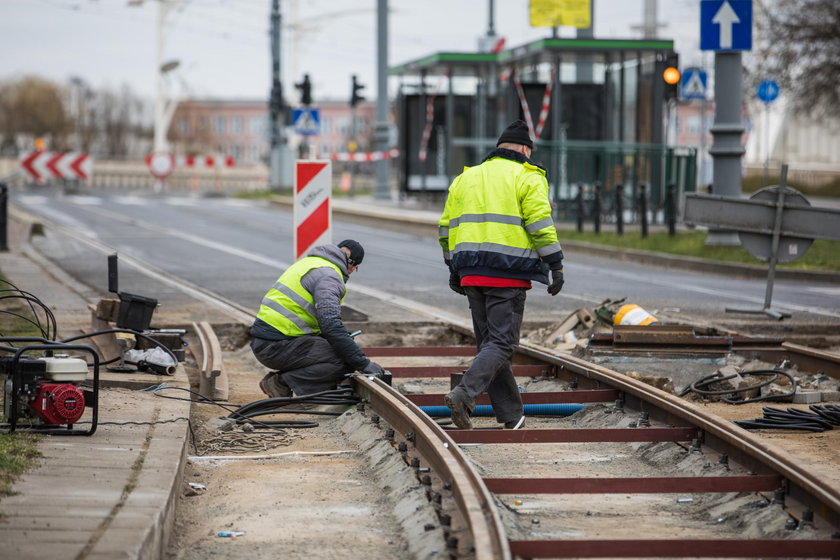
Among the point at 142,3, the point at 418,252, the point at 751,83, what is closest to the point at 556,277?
the point at 418,252

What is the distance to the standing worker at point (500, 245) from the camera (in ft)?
24.1

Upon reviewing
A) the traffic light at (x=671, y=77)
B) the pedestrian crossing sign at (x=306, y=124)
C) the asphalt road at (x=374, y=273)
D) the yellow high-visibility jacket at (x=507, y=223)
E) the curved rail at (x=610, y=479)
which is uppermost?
the traffic light at (x=671, y=77)

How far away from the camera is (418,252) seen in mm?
23609

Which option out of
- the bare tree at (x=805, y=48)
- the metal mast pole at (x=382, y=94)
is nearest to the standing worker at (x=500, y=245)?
the metal mast pole at (x=382, y=94)

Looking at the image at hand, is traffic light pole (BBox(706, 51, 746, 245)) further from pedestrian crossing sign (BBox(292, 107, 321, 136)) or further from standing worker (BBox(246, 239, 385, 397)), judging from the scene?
pedestrian crossing sign (BBox(292, 107, 321, 136))

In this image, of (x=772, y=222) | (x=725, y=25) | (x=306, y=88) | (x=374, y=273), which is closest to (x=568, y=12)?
(x=306, y=88)

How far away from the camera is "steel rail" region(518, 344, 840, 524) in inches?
216

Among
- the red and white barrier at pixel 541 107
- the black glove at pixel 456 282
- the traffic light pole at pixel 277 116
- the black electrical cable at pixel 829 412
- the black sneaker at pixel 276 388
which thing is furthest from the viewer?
the traffic light pole at pixel 277 116

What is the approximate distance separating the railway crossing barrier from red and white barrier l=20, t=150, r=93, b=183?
Answer: 22.2 metres

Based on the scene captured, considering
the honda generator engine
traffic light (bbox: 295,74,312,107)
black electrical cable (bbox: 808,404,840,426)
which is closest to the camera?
the honda generator engine

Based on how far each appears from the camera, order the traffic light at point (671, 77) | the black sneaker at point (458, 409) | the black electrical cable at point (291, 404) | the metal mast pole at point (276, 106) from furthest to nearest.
Result: 1. the metal mast pole at point (276, 106)
2. the traffic light at point (671, 77)
3. the black electrical cable at point (291, 404)
4. the black sneaker at point (458, 409)

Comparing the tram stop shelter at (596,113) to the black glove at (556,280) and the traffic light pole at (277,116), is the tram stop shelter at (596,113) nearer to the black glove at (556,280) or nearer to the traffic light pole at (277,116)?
the traffic light pole at (277,116)

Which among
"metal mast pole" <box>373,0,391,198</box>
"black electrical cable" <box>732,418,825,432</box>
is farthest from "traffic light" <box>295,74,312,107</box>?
"black electrical cable" <box>732,418,825,432</box>

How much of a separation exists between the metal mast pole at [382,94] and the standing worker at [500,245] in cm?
3138
